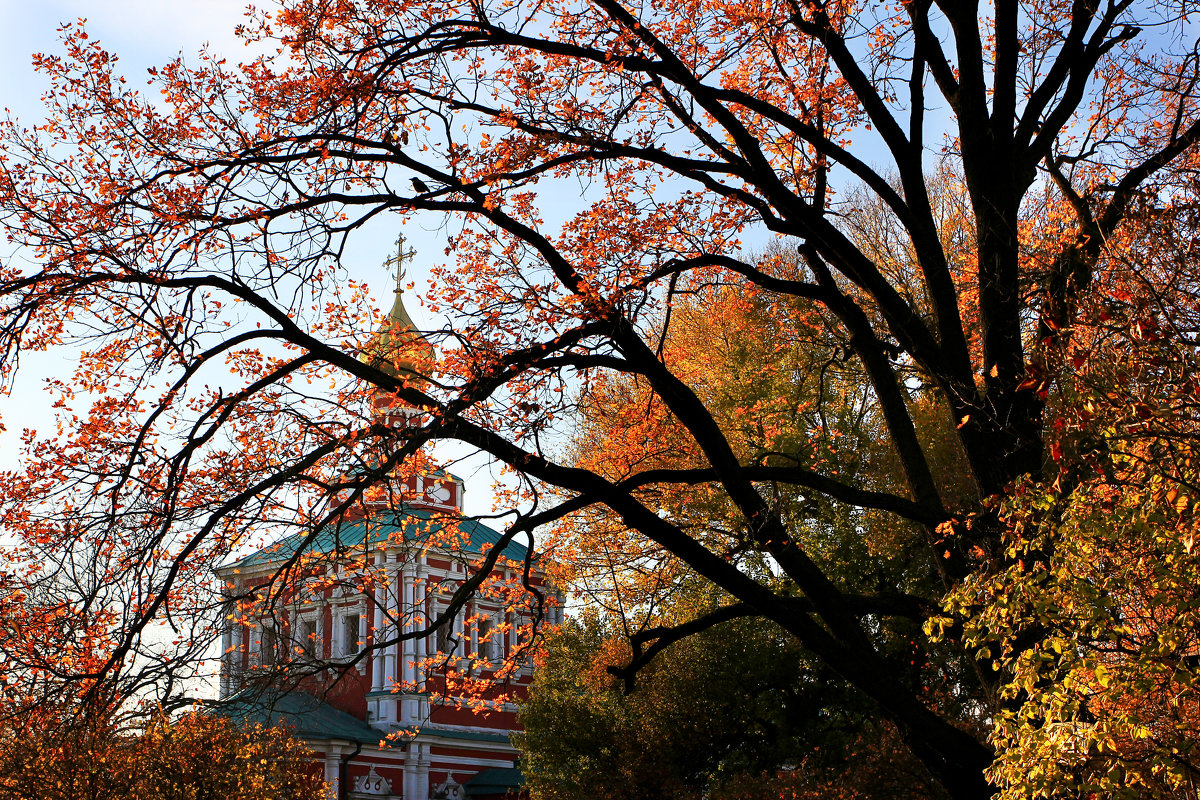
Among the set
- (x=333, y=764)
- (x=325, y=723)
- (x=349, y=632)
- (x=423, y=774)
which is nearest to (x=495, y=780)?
(x=423, y=774)

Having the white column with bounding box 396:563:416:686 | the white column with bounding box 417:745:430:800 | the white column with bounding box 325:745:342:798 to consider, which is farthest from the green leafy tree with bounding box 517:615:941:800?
the white column with bounding box 396:563:416:686

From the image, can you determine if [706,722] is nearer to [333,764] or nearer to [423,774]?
[333,764]

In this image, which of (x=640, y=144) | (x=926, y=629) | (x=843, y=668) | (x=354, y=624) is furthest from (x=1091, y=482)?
(x=354, y=624)

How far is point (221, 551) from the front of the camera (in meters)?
9.41

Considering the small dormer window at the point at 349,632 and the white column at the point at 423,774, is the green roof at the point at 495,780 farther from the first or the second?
the small dormer window at the point at 349,632

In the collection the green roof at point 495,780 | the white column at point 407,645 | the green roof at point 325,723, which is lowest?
the green roof at point 495,780

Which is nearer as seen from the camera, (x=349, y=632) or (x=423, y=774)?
(x=423, y=774)

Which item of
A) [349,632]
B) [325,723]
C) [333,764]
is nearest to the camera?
[333,764]

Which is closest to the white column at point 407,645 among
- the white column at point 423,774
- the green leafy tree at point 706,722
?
the white column at point 423,774

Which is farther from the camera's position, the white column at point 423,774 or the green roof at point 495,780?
the green roof at point 495,780

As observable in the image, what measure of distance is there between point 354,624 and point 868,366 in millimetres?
25148

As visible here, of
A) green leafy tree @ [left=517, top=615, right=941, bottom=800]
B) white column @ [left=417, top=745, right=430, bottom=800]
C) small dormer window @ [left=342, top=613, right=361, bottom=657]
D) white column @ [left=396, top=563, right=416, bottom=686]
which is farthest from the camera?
small dormer window @ [left=342, top=613, right=361, bottom=657]

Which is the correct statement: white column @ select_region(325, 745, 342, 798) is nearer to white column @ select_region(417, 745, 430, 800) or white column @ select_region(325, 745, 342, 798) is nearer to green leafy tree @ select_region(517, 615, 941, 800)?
white column @ select_region(417, 745, 430, 800)

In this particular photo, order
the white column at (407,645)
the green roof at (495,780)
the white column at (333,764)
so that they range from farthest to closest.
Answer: the white column at (407,645) → the green roof at (495,780) → the white column at (333,764)
